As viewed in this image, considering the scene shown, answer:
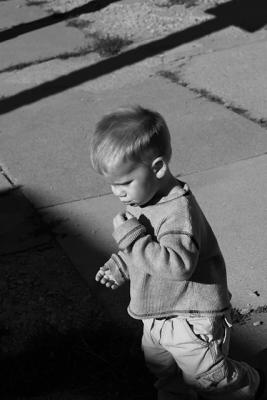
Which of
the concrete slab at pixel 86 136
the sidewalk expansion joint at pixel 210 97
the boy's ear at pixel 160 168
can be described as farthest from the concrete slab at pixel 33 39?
the boy's ear at pixel 160 168

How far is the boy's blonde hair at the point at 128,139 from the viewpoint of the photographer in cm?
258

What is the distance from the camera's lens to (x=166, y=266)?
2.61 m

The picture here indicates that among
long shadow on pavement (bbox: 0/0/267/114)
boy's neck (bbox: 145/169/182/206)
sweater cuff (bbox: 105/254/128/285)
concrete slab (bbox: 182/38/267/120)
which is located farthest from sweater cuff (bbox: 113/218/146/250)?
long shadow on pavement (bbox: 0/0/267/114)

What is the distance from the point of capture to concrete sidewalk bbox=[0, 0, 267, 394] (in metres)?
4.12

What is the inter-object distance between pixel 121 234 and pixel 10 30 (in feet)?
21.3

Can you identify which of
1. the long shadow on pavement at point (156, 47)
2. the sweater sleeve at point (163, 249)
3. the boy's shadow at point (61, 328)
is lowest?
the long shadow on pavement at point (156, 47)

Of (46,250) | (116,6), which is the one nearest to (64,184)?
(46,250)

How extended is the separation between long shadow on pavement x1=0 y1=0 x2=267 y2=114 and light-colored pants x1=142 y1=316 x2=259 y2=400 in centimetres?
379

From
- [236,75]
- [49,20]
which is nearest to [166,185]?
[236,75]

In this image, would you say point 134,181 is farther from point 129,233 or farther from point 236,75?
point 236,75

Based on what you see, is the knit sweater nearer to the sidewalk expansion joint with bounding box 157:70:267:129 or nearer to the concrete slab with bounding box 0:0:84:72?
the sidewalk expansion joint with bounding box 157:70:267:129

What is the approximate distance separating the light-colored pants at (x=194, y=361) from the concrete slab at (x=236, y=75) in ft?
9.94

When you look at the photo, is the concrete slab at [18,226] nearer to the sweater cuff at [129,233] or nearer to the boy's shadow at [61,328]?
the boy's shadow at [61,328]

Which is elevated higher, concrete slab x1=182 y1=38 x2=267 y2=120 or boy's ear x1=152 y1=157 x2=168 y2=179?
boy's ear x1=152 y1=157 x2=168 y2=179
